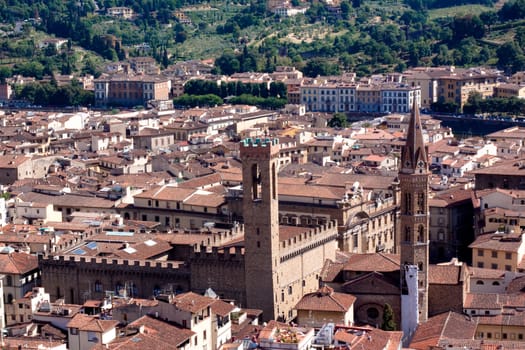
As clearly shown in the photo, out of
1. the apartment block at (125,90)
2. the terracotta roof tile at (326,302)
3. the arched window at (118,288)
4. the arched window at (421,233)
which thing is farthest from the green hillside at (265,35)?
the terracotta roof tile at (326,302)

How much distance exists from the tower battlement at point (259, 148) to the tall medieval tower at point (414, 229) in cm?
504

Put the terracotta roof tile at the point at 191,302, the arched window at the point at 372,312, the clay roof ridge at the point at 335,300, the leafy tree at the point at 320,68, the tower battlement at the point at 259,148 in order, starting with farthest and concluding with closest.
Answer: the leafy tree at the point at 320,68 → the arched window at the point at 372,312 → the tower battlement at the point at 259,148 → the clay roof ridge at the point at 335,300 → the terracotta roof tile at the point at 191,302

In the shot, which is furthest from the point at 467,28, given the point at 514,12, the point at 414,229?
the point at 414,229

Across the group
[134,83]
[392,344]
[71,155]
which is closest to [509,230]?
[392,344]

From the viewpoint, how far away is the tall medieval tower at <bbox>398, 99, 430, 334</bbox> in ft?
133

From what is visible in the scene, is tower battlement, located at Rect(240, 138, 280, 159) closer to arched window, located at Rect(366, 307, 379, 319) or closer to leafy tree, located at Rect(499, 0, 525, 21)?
arched window, located at Rect(366, 307, 379, 319)

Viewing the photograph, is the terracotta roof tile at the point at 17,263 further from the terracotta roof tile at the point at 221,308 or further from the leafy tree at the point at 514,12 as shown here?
the leafy tree at the point at 514,12

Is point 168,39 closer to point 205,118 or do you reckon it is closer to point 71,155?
point 205,118

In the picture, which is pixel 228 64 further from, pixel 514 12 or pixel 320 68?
pixel 514 12

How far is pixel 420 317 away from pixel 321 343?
838 centimetres

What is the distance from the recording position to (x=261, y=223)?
4119cm

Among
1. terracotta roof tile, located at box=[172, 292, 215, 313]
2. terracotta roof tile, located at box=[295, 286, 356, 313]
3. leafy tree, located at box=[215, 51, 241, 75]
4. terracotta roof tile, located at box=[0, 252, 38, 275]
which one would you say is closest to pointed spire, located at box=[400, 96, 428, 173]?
terracotta roof tile, located at box=[295, 286, 356, 313]

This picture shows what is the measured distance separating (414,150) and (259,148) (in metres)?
5.88

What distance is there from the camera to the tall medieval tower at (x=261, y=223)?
41.0 m
